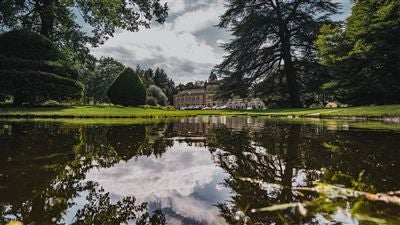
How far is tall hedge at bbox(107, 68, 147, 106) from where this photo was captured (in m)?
31.2

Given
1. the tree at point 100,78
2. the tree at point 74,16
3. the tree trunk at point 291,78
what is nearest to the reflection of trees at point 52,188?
the tree at point 74,16

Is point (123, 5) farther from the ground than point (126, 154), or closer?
farther from the ground

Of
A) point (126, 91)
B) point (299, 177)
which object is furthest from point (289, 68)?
point (299, 177)

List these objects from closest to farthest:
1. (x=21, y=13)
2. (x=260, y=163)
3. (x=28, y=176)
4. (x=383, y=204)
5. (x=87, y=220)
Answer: (x=87, y=220), (x=383, y=204), (x=28, y=176), (x=260, y=163), (x=21, y=13)

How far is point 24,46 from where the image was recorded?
20.5 meters

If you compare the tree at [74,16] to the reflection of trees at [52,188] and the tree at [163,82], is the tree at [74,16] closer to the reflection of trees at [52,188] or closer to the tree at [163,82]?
the reflection of trees at [52,188]

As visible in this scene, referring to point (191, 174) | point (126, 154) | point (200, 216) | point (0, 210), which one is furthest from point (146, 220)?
point (126, 154)

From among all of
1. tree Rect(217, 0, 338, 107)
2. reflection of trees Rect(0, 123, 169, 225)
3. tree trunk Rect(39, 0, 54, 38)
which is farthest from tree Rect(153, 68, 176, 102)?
reflection of trees Rect(0, 123, 169, 225)

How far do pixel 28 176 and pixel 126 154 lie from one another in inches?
62.0

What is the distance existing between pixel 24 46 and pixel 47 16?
127 inches

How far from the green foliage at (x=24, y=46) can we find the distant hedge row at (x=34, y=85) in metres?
1.68

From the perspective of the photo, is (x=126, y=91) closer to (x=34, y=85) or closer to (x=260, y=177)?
(x=34, y=85)

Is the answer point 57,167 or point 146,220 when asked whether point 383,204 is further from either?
point 57,167

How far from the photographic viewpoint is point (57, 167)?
3.12m
